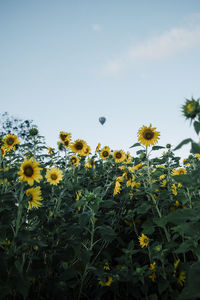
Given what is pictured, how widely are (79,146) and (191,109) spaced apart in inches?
105

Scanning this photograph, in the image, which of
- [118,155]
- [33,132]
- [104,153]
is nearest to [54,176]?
[33,132]

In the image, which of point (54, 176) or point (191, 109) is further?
point (54, 176)

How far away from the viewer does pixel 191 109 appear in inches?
75.7

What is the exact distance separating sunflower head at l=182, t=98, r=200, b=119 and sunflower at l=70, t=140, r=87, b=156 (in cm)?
251

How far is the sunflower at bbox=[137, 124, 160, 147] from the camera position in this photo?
321 cm

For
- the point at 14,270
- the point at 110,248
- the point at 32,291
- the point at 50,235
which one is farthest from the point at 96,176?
the point at 14,270

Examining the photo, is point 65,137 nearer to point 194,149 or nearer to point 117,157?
point 117,157

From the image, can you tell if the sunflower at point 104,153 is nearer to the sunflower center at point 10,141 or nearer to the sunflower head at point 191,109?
the sunflower center at point 10,141

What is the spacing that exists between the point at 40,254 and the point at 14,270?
102cm

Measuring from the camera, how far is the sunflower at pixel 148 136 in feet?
10.5

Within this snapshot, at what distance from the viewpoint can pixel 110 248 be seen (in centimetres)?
287

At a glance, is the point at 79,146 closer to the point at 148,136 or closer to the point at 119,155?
the point at 119,155

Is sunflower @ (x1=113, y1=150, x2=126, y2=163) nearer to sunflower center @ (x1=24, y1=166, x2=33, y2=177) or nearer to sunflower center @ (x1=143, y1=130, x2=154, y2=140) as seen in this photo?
sunflower center @ (x1=143, y1=130, x2=154, y2=140)

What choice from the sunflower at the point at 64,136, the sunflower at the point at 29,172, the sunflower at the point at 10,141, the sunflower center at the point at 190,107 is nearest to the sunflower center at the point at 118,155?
the sunflower at the point at 64,136
